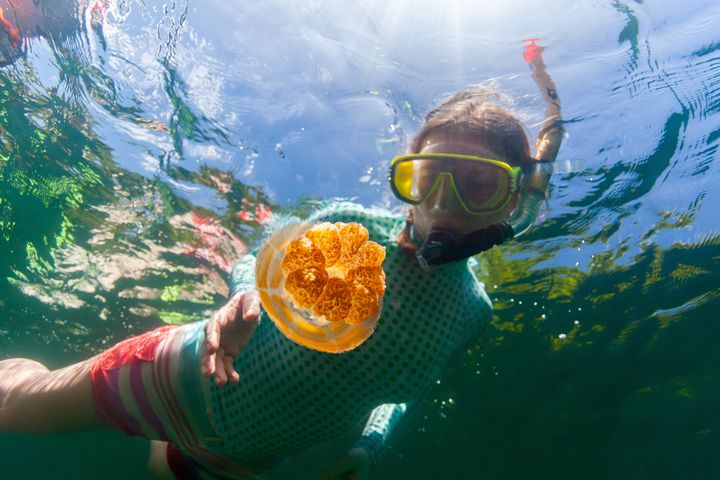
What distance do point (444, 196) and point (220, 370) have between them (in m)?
1.86

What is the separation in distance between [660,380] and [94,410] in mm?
16654

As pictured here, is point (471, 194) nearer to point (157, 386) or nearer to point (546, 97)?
point (157, 386)

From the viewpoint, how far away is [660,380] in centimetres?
1417

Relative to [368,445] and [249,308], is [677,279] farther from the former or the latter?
[249,308]

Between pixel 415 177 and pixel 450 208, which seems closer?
pixel 450 208

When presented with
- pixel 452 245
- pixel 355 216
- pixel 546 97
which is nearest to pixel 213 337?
pixel 355 216

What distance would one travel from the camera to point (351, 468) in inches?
130

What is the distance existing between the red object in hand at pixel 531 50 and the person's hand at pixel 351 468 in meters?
4.97

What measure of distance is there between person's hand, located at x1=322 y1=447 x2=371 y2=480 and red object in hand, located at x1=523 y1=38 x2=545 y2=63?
4966mm

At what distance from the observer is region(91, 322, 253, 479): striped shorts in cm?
316

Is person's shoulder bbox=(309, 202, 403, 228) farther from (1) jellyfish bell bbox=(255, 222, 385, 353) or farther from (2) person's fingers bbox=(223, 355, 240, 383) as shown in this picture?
(2) person's fingers bbox=(223, 355, 240, 383)

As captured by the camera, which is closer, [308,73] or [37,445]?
[308,73]

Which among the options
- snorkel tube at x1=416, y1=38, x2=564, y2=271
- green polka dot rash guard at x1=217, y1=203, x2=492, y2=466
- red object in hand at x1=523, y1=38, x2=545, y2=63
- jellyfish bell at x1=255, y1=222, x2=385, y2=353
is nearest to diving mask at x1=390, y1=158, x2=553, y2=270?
snorkel tube at x1=416, y1=38, x2=564, y2=271

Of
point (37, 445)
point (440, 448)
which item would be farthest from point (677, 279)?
point (37, 445)
